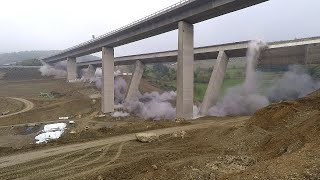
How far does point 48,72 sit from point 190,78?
9993 cm

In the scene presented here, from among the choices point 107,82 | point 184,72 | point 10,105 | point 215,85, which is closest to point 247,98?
point 215,85

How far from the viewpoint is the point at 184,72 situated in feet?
150

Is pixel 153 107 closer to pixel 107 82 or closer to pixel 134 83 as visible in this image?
pixel 107 82

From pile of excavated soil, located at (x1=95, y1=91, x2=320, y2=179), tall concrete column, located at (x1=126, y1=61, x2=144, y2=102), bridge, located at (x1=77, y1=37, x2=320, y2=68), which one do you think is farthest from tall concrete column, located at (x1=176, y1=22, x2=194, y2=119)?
tall concrete column, located at (x1=126, y1=61, x2=144, y2=102)

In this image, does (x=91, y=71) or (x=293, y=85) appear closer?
(x=293, y=85)

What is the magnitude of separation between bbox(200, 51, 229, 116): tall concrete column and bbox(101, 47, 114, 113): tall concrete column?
77.7ft

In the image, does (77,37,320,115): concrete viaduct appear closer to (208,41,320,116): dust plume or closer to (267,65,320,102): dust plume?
(208,41,320,116): dust plume

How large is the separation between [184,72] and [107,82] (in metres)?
28.3

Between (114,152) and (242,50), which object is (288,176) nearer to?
(114,152)

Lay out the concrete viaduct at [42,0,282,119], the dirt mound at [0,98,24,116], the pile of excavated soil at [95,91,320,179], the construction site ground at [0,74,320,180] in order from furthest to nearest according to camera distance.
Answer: the dirt mound at [0,98,24,116], the concrete viaduct at [42,0,282,119], the construction site ground at [0,74,320,180], the pile of excavated soil at [95,91,320,179]

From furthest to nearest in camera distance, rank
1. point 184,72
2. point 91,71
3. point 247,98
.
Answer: point 91,71
point 247,98
point 184,72

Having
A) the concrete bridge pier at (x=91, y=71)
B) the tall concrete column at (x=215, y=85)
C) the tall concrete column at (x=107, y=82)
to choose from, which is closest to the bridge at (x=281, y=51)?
the tall concrete column at (x=215, y=85)

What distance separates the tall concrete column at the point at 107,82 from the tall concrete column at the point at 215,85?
2369 centimetres

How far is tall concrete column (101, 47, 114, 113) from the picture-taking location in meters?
69.6
